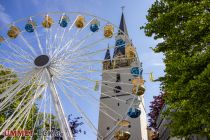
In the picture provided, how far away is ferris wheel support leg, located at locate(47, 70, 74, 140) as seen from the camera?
1418cm

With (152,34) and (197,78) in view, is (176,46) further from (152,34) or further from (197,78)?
(197,78)

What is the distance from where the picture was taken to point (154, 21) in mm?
13266

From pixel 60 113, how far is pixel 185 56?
724 centimetres

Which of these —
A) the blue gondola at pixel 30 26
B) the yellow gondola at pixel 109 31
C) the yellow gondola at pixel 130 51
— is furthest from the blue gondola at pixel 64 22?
the yellow gondola at pixel 130 51

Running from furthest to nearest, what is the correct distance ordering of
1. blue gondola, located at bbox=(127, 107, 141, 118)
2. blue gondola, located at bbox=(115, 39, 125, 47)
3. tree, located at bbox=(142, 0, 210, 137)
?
blue gondola, located at bbox=(115, 39, 125, 47) → blue gondola, located at bbox=(127, 107, 141, 118) → tree, located at bbox=(142, 0, 210, 137)

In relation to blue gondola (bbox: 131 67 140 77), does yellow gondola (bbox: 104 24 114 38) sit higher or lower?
higher

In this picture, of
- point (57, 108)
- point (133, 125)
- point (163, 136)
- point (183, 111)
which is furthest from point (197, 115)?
point (133, 125)

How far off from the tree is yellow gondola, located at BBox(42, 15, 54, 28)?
8.91m

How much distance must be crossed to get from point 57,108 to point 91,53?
13.6 ft

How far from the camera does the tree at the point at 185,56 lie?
36.2 ft

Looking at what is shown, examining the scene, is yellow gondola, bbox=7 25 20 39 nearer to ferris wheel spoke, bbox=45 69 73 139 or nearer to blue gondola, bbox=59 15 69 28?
blue gondola, bbox=59 15 69 28

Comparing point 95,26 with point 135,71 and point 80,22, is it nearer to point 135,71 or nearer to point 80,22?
point 80,22

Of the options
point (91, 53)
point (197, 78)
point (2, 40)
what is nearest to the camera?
point (197, 78)

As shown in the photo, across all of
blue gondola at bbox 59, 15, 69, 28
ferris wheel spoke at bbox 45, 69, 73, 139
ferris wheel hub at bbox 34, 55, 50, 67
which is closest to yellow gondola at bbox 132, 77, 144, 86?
ferris wheel spoke at bbox 45, 69, 73, 139
